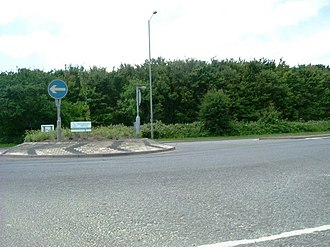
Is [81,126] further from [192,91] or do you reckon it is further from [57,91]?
[192,91]

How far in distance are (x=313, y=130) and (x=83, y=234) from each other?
4079 cm

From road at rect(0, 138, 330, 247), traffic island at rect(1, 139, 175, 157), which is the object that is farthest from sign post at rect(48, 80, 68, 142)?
road at rect(0, 138, 330, 247)

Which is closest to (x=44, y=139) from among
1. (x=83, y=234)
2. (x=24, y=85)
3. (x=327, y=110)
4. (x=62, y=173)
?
(x=62, y=173)

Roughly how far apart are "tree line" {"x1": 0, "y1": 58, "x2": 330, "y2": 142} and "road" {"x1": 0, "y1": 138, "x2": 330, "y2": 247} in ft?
92.0

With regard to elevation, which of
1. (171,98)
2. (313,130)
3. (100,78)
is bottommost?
(313,130)

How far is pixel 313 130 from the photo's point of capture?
129 ft

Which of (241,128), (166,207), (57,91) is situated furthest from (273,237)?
(241,128)

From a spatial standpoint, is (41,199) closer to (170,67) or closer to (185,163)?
(185,163)

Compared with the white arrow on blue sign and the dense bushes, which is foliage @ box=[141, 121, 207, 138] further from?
the white arrow on blue sign

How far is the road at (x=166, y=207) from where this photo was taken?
4.09 meters

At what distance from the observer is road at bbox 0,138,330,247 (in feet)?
13.4

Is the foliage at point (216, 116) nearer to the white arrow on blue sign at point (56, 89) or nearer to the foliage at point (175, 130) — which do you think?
the foliage at point (175, 130)

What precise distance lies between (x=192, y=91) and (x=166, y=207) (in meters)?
38.7

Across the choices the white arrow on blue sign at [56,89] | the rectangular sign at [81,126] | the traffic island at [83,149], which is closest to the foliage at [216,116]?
the traffic island at [83,149]
